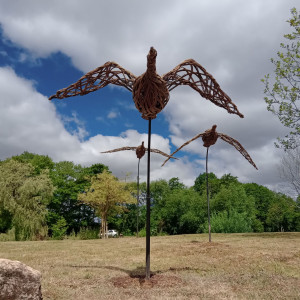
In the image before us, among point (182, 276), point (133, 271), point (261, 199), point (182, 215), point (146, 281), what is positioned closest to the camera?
point (146, 281)

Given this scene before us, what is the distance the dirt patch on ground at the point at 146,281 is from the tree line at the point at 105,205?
12.1 m

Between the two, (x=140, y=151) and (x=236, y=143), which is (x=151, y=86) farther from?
(x=140, y=151)

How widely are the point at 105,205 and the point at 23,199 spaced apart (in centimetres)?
863

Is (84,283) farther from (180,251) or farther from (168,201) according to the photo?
(168,201)

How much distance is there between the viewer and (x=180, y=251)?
11500mm

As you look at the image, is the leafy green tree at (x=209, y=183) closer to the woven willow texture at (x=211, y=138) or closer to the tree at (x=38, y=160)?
the tree at (x=38, y=160)

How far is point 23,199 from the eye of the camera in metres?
25.6

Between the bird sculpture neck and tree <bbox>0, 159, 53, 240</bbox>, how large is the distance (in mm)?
23114

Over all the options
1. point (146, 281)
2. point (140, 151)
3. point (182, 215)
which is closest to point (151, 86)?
point (146, 281)

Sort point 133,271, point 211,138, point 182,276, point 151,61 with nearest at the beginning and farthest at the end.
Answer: point 151,61 < point 182,276 < point 133,271 < point 211,138

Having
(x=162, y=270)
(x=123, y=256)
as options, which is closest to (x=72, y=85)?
(x=162, y=270)

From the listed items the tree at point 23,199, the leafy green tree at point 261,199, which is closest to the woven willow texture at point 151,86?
the tree at point 23,199

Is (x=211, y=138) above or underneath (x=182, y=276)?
above

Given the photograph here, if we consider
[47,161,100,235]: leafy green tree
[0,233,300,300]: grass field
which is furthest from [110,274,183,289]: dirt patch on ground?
[47,161,100,235]: leafy green tree
